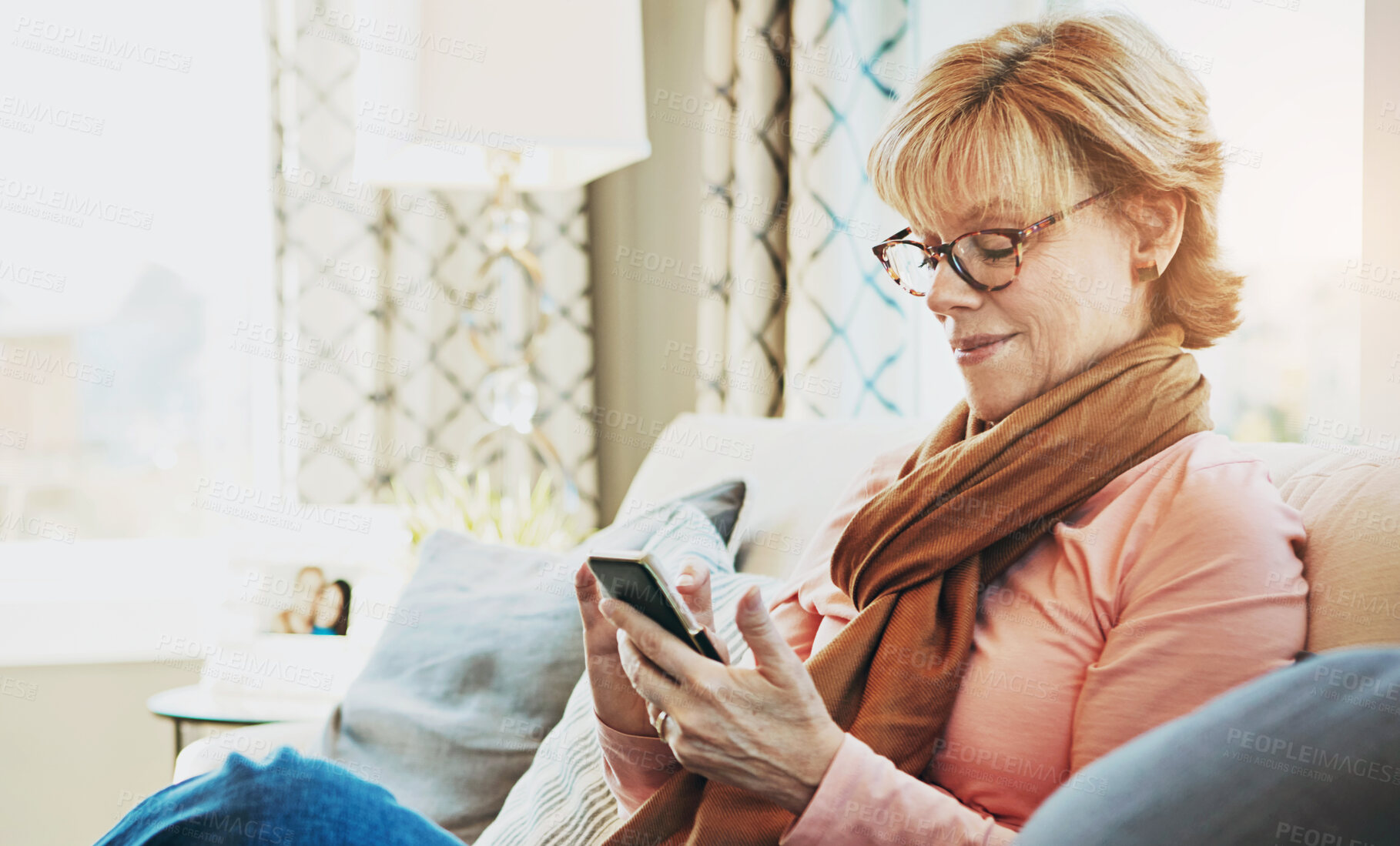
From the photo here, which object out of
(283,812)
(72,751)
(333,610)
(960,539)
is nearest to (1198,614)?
(960,539)

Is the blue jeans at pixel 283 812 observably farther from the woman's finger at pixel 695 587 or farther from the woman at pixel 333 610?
the woman at pixel 333 610

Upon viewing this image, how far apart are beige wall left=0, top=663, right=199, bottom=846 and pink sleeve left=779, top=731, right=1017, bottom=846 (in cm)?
223

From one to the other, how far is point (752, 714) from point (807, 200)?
63.0 inches

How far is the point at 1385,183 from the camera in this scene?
1.19 m

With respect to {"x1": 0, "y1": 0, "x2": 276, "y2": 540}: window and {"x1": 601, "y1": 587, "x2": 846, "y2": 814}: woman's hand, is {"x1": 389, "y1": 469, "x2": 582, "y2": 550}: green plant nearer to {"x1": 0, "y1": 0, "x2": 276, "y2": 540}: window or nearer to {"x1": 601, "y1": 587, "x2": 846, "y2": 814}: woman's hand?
{"x1": 0, "y1": 0, "x2": 276, "y2": 540}: window

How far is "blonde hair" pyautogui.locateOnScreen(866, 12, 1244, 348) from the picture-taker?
0.94m

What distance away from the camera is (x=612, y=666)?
998 mm

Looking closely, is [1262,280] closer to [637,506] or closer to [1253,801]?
[637,506]

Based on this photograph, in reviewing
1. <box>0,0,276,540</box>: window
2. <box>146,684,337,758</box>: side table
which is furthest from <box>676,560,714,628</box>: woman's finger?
<box>0,0,276,540</box>: window

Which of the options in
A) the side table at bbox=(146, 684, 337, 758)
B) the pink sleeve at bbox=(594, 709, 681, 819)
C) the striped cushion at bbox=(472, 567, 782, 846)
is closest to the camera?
the pink sleeve at bbox=(594, 709, 681, 819)

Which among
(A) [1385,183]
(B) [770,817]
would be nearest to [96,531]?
(B) [770,817]

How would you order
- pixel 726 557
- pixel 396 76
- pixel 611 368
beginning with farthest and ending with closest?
pixel 611 368 < pixel 396 76 < pixel 726 557

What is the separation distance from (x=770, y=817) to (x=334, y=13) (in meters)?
2.53

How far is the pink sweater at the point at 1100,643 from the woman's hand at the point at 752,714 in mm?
22
